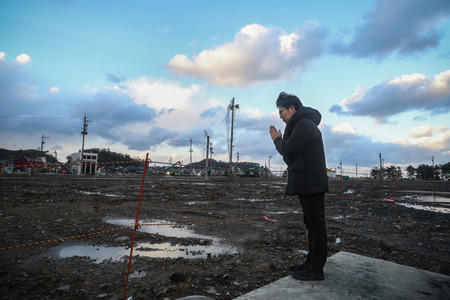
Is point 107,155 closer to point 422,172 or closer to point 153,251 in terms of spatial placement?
point 153,251

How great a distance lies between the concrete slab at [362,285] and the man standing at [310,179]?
0.62 ft

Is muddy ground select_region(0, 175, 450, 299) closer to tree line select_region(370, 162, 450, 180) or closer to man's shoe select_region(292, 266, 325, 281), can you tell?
man's shoe select_region(292, 266, 325, 281)

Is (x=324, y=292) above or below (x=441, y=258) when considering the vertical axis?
above

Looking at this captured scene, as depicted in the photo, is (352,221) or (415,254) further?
(352,221)

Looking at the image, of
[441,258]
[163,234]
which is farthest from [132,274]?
[441,258]

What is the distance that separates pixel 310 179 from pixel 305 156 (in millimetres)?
253

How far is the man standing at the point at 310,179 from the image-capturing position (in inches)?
94.6

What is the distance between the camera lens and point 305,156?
2482 millimetres

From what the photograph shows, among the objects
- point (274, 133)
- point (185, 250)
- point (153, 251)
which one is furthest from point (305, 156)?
point (153, 251)

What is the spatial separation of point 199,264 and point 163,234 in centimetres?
187

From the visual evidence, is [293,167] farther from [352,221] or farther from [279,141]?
[352,221]

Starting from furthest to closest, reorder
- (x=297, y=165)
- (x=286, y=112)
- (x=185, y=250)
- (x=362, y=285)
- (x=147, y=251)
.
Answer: (x=185, y=250) < (x=147, y=251) < (x=286, y=112) < (x=297, y=165) < (x=362, y=285)

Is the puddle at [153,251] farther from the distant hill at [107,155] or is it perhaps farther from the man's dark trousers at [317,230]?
the distant hill at [107,155]

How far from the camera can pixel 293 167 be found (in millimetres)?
2523
